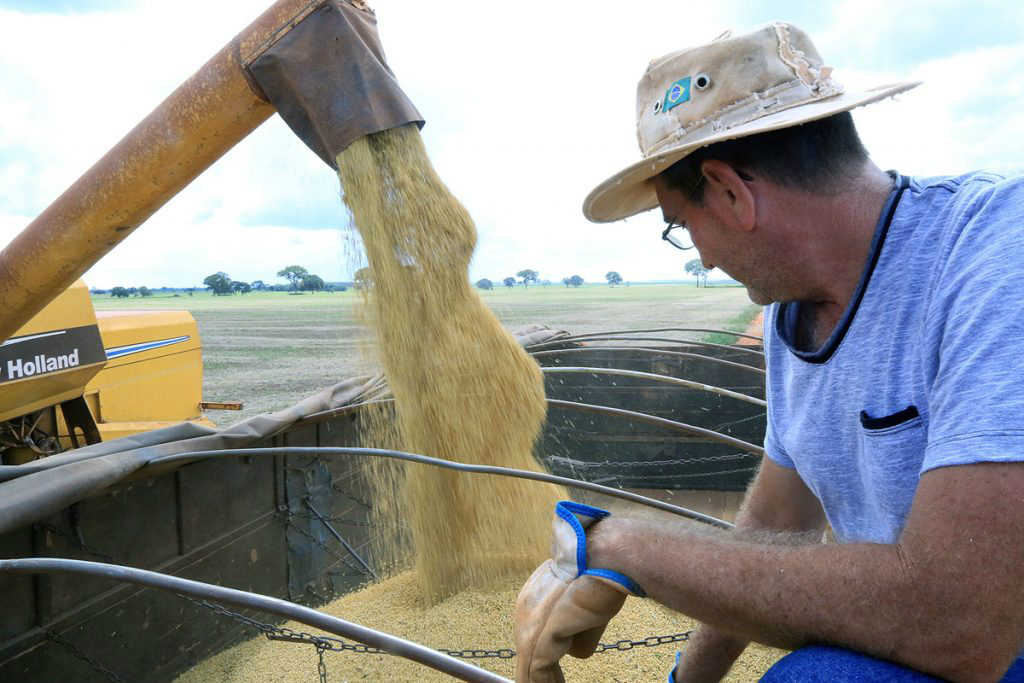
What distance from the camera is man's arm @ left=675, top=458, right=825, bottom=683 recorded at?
1449 mm

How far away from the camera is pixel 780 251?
1177mm

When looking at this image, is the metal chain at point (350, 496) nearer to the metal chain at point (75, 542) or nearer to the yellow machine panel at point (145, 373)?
the yellow machine panel at point (145, 373)

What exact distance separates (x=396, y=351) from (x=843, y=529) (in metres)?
1.56

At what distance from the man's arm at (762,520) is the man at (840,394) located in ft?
0.05

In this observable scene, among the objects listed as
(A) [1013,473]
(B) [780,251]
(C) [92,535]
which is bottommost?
(C) [92,535]

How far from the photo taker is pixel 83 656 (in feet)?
8.16

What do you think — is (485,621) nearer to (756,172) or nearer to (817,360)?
(817,360)

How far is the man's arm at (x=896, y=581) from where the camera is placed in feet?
2.72

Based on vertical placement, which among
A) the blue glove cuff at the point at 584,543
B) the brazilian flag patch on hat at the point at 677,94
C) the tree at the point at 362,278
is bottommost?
the blue glove cuff at the point at 584,543

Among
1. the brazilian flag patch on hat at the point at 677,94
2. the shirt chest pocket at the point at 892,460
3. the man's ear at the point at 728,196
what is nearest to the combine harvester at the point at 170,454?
the shirt chest pocket at the point at 892,460

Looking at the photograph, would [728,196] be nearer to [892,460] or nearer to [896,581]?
[892,460]

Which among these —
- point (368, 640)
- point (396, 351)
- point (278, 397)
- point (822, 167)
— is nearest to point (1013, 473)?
point (822, 167)

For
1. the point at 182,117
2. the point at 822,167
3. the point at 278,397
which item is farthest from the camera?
the point at 278,397

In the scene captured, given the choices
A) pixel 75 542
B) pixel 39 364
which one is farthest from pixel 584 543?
pixel 39 364
